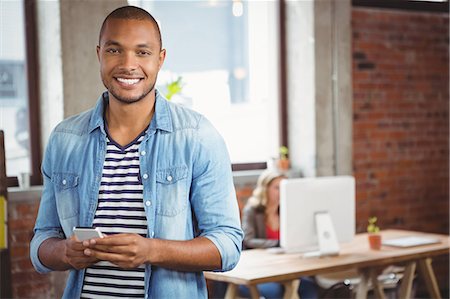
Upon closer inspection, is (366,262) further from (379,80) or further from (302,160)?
(379,80)

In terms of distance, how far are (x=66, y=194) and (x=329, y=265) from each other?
226 cm

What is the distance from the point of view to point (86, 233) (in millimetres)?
1903

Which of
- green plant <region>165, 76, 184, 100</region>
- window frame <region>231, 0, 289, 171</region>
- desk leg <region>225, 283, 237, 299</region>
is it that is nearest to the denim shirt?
desk leg <region>225, 283, 237, 299</region>

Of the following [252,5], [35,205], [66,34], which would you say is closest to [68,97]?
[66,34]

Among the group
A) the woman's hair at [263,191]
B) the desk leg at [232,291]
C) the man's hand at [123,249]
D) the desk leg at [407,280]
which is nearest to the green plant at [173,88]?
the woman's hair at [263,191]

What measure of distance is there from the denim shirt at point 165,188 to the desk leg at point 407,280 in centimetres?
280

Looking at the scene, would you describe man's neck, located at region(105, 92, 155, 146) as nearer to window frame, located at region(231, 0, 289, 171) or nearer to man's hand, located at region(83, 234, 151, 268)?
man's hand, located at region(83, 234, 151, 268)

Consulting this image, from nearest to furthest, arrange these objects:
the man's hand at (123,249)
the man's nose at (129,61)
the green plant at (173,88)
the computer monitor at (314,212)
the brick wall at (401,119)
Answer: the man's hand at (123,249) → the man's nose at (129,61) → the computer monitor at (314,212) → the green plant at (173,88) → the brick wall at (401,119)

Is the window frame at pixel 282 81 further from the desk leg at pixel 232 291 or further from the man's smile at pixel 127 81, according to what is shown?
the man's smile at pixel 127 81

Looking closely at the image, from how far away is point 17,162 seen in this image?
4.86 m

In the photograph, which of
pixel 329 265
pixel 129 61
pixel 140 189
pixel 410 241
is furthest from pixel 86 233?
pixel 410 241

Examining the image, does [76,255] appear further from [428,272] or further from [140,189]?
[428,272]

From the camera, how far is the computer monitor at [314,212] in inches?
161

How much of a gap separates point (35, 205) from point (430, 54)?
4.01 m
